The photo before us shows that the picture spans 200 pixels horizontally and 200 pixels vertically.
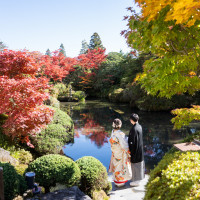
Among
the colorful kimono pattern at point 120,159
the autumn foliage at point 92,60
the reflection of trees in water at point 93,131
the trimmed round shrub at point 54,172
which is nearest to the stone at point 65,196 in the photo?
the trimmed round shrub at point 54,172

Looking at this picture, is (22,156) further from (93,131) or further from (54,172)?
(93,131)

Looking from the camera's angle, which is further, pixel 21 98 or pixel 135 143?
pixel 21 98

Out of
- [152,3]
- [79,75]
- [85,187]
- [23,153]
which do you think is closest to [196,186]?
[152,3]

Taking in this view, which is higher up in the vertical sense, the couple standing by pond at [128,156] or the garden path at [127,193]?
the couple standing by pond at [128,156]

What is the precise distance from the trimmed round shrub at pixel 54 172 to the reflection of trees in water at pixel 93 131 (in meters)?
4.66

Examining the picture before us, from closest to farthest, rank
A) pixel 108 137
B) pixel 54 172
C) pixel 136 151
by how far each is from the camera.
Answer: pixel 54 172, pixel 136 151, pixel 108 137

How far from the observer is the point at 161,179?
2174 millimetres

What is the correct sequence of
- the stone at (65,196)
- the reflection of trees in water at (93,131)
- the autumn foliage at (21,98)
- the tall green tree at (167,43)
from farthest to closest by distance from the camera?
the reflection of trees in water at (93,131)
the autumn foliage at (21,98)
the stone at (65,196)
the tall green tree at (167,43)

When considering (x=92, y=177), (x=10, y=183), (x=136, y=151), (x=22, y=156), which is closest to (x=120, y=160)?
(x=136, y=151)

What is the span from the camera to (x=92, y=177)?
382 cm

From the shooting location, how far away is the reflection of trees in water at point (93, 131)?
29.3 ft

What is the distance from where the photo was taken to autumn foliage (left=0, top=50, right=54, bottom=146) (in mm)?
4992

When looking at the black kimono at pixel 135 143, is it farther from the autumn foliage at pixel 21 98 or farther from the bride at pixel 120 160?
the autumn foliage at pixel 21 98

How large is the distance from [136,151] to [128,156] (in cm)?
22
